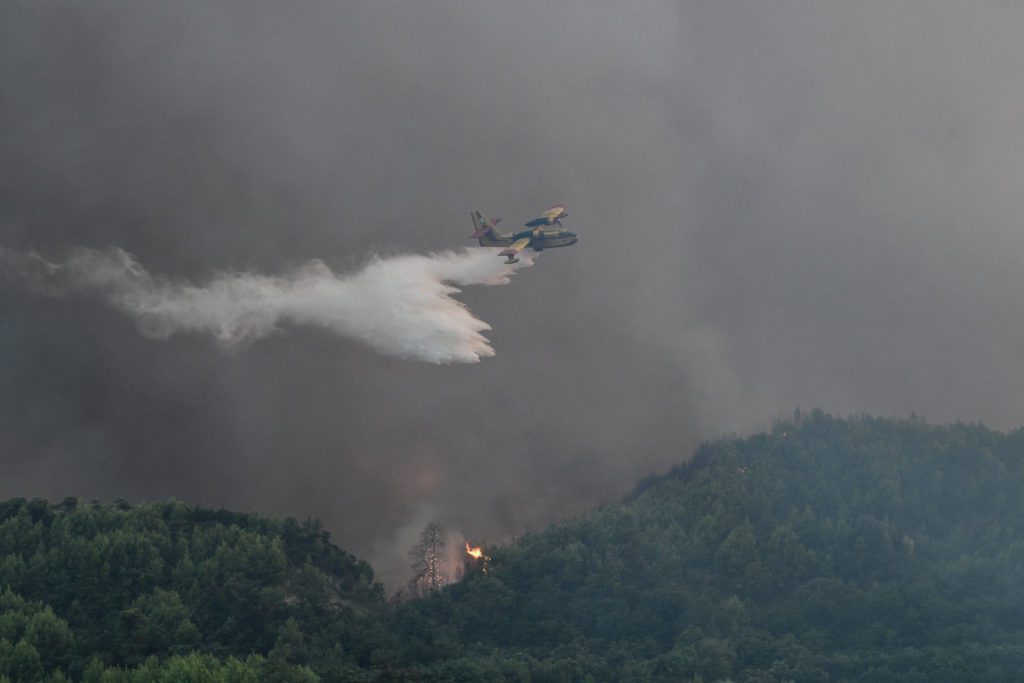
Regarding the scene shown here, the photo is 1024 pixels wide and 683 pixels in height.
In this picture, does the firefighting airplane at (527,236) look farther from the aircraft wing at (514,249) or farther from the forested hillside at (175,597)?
the forested hillside at (175,597)

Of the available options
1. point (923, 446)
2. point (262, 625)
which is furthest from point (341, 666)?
point (923, 446)

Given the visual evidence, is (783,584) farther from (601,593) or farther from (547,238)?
(547,238)

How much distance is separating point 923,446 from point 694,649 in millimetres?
61743

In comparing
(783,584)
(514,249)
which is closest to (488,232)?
(514,249)

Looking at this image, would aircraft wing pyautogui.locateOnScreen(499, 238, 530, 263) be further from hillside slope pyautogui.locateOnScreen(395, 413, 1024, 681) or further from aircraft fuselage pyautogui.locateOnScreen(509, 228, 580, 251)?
hillside slope pyautogui.locateOnScreen(395, 413, 1024, 681)

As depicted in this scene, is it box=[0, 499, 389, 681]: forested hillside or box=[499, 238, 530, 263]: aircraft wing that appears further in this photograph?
box=[499, 238, 530, 263]: aircraft wing

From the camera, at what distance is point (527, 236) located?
139625mm

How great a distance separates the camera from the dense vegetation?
5007 inches

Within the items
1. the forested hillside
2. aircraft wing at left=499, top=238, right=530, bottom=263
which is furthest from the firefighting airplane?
the forested hillside

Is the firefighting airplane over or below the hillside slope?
over

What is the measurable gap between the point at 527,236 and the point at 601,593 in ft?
128

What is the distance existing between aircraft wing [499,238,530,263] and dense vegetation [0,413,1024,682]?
34.8m

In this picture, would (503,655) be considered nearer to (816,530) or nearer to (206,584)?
(206,584)

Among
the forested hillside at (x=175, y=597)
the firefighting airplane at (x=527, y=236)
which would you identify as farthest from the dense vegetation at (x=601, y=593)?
the firefighting airplane at (x=527, y=236)
